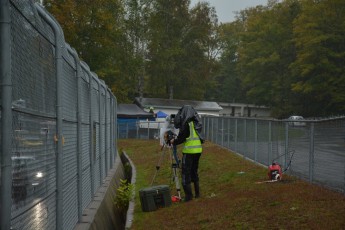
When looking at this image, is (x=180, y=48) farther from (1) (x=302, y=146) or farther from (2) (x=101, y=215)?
(2) (x=101, y=215)

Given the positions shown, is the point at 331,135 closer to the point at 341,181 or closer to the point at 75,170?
the point at 341,181

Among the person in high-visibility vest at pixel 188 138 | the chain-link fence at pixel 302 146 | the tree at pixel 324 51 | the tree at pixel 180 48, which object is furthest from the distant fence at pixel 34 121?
the tree at pixel 180 48

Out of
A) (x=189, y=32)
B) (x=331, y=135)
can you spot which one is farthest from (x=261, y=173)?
(x=189, y=32)

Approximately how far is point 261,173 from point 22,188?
9578 mm

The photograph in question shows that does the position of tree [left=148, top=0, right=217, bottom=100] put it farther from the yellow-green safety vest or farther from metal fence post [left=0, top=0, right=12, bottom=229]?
metal fence post [left=0, top=0, right=12, bottom=229]

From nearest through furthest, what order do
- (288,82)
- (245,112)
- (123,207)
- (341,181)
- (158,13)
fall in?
(341,181) → (123,207) → (158,13) → (288,82) → (245,112)

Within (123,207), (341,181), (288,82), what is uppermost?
(288,82)

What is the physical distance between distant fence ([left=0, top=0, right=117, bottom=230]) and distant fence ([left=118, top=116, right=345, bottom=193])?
511 centimetres

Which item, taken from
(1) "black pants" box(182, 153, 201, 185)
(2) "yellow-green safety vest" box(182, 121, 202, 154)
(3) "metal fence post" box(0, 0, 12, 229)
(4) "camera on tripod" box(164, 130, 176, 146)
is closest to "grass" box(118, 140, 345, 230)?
(1) "black pants" box(182, 153, 201, 185)

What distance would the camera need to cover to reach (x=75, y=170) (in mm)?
7023

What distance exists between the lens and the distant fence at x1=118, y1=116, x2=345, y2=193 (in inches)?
381

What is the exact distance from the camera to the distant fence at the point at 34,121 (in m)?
3.32

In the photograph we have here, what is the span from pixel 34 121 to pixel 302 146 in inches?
338

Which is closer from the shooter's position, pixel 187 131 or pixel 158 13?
pixel 187 131
